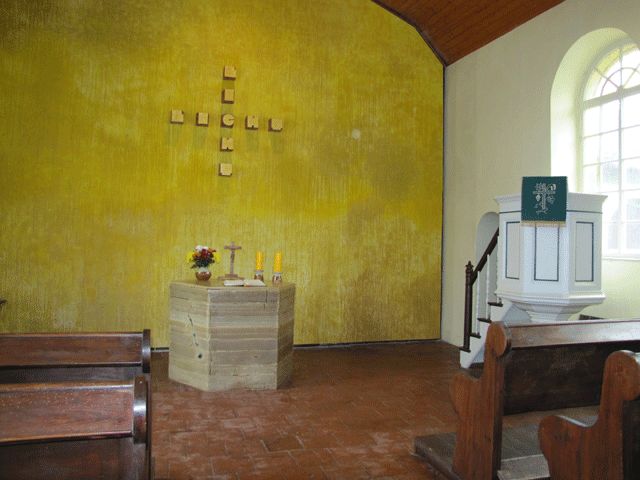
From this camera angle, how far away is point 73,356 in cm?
245

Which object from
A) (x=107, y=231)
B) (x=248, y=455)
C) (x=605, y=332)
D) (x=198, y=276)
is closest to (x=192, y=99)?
(x=107, y=231)

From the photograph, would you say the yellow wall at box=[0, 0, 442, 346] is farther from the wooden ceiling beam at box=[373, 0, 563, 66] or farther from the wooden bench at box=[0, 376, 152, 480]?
the wooden bench at box=[0, 376, 152, 480]

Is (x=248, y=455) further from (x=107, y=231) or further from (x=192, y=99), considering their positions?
(x=192, y=99)

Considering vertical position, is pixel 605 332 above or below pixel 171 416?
above

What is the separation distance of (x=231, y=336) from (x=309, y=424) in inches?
47.0

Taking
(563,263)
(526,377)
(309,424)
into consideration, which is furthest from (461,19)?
(526,377)

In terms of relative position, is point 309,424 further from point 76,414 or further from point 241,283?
point 76,414

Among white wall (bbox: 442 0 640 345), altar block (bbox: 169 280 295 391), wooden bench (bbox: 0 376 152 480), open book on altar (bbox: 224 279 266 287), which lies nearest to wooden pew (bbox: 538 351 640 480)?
wooden bench (bbox: 0 376 152 480)

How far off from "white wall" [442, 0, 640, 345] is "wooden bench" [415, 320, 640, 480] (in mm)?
2679

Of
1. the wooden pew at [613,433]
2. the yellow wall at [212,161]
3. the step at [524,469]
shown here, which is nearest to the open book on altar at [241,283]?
the yellow wall at [212,161]

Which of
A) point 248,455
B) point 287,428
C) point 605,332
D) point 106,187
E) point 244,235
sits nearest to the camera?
point 605,332

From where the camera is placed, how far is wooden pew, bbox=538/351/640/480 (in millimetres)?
1834

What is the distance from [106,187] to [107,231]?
0.51 meters

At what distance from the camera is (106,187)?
6.30 meters
